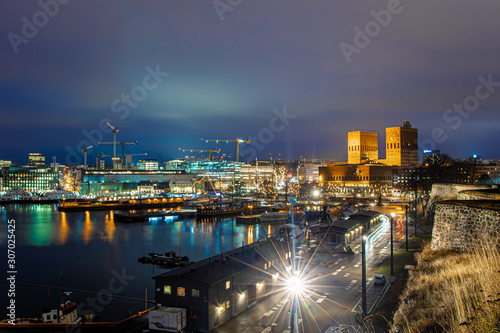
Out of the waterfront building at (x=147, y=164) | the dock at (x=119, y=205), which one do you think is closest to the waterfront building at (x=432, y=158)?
the dock at (x=119, y=205)

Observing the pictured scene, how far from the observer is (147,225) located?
2266 cm

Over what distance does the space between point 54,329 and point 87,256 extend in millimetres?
7303

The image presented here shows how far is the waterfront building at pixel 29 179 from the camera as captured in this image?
57.0 metres

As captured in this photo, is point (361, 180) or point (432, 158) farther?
point (361, 180)

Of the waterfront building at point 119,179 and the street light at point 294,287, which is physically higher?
the waterfront building at point 119,179

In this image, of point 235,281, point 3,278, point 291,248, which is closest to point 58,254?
point 3,278

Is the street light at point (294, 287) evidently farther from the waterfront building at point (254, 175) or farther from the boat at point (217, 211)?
the waterfront building at point (254, 175)

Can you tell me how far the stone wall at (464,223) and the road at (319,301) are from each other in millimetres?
1561

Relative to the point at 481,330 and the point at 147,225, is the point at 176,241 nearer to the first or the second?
the point at 147,225

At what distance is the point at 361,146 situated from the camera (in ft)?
180

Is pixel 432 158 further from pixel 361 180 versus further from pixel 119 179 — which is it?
pixel 119 179

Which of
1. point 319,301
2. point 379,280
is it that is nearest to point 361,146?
point 379,280

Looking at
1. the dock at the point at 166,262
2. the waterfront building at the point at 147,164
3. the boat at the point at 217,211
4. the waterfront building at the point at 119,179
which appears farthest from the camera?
the waterfront building at the point at 147,164

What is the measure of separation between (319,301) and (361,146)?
50.9m
